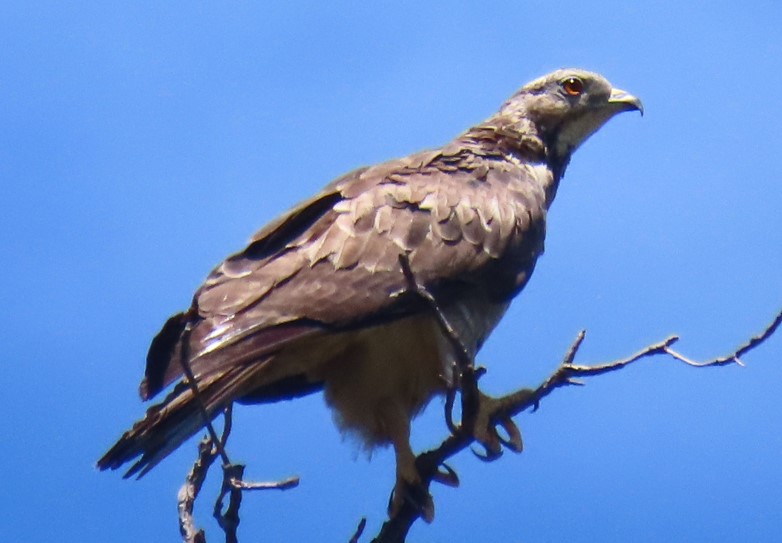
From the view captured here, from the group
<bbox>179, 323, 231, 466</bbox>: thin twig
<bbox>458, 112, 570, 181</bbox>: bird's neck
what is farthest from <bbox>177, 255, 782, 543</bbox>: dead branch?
<bbox>458, 112, 570, 181</bbox>: bird's neck

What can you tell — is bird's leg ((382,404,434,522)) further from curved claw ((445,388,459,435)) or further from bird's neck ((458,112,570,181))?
bird's neck ((458,112,570,181))

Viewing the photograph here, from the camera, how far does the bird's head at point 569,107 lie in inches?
288

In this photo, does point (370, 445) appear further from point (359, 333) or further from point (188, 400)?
point (188, 400)

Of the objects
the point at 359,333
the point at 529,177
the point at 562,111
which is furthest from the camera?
the point at 562,111

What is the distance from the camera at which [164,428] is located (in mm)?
4699

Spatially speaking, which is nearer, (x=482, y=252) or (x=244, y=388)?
(x=244, y=388)

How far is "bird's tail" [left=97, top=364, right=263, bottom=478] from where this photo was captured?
4680 millimetres

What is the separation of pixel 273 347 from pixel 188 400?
1.53 ft

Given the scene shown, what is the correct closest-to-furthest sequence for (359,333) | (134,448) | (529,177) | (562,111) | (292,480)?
(292,480) → (134,448) → (359,333) → (529,177) → (562,111)

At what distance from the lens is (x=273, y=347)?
5055 mm

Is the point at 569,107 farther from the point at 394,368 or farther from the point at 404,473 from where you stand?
the point at 404,473

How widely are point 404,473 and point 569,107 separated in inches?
107

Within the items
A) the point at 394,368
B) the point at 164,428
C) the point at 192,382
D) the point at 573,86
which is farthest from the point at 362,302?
the point at 573,86

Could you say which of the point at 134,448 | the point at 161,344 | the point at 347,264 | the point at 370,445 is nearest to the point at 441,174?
the point at 347,264
